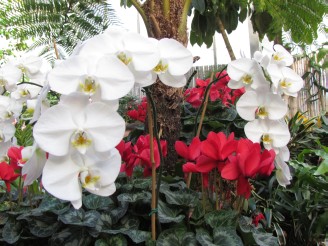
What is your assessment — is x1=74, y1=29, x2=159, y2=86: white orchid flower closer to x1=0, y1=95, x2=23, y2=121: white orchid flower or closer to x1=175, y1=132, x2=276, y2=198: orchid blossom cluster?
x1=175, y1=132, x2=276, y2=198: orchid blossom cluster

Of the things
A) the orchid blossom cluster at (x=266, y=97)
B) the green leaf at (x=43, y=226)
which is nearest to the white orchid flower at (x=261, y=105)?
the orchid blossom cluster at (x=266, y=97)

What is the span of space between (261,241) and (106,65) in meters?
0.54

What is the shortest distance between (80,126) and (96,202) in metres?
0.39

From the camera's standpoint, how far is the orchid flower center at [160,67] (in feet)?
2.12

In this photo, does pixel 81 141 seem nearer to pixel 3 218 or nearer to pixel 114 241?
pixel 114 241

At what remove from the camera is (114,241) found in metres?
0.75

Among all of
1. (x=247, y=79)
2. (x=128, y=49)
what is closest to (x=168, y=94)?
(x=247, y=79)

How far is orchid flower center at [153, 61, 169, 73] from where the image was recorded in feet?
2.12

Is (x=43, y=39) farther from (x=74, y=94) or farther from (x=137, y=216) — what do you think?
(x=74, y=94)

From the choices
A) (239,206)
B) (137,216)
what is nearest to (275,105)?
(239,206)

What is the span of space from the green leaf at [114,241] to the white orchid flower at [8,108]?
42cm

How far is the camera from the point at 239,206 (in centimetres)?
88

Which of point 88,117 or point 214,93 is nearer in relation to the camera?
point 88,117

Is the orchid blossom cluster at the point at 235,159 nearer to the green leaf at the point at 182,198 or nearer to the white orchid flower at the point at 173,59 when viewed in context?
the green leaf at the point at 182,198
